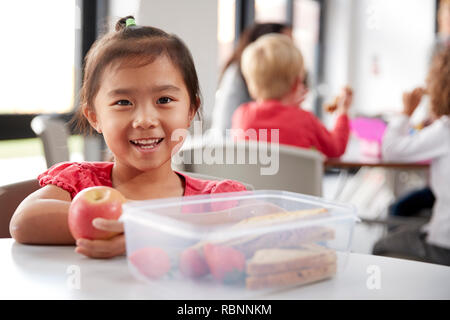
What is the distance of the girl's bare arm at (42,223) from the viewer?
63cm

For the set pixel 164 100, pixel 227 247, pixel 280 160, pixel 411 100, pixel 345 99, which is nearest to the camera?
pixel 227 247

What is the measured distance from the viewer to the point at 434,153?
5.89 feet

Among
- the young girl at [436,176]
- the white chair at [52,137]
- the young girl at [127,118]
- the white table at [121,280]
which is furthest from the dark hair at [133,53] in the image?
the young girl at [436,176]

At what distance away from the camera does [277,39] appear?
168cm

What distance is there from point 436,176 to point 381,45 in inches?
170

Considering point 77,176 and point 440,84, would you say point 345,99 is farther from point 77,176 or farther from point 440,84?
point 77,176

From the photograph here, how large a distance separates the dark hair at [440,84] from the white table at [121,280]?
1.21 metres

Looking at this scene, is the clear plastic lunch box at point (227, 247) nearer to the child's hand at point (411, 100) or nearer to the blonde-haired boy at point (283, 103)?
the blonde-haired boy at point (283, 103)

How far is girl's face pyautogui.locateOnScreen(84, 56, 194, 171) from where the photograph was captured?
65 centimetres

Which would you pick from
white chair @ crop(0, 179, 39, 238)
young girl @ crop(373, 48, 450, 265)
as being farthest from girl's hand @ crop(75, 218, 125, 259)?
young girl @ crop(373, 48, 450, 265)

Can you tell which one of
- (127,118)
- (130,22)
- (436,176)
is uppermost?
(130,22)

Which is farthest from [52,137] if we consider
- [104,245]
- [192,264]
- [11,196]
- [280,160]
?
[192,264]

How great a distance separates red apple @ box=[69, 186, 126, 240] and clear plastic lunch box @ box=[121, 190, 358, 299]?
0.21 feet

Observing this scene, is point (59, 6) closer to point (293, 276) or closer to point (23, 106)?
point (23, 106)
